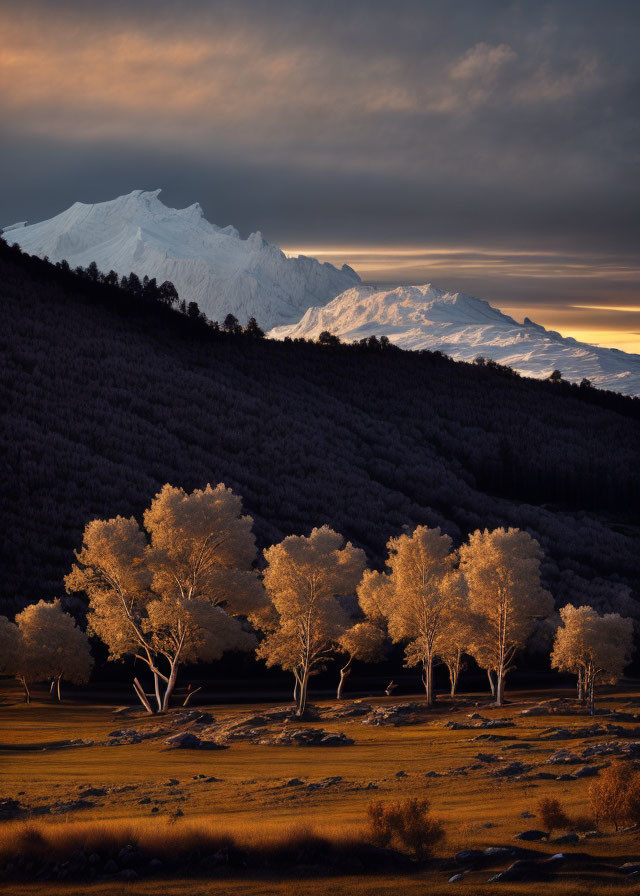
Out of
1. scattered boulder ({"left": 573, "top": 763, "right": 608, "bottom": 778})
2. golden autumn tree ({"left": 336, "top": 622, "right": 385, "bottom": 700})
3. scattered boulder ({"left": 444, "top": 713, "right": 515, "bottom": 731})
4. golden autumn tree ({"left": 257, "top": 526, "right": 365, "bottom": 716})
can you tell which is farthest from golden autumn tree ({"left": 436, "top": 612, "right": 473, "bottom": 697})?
scattered boulder ({"left": 573, "top": 763, "right": 608, "bottom": 778})

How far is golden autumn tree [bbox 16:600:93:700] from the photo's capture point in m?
85.5

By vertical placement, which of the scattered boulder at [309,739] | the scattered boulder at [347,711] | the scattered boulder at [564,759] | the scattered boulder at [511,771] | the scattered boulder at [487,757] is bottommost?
the scattered boulder at [347,711]

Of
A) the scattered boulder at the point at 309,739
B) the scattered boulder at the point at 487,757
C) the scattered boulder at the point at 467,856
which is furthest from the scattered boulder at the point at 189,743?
the scattered boulder at the point at 467,856

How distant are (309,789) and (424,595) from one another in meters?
42.3

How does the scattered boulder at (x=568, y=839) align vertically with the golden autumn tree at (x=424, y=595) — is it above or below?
below

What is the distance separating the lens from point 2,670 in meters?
87.6

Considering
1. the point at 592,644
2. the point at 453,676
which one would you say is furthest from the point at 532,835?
the point at 453,676

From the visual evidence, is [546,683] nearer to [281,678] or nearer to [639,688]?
[639,688]

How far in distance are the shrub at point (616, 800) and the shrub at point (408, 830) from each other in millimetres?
5515

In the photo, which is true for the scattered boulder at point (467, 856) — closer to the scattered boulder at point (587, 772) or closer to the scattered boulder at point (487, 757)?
the scattered boulder at point (587, 772)

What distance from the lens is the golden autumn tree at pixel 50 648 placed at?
8550cm

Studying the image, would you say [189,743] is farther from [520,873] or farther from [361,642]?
[520,873]

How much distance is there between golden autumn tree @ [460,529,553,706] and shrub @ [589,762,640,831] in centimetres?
5385

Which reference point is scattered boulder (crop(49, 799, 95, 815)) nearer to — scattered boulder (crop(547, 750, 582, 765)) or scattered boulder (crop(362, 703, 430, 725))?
scattered boulder (crop(547, 750, 582, 765))
